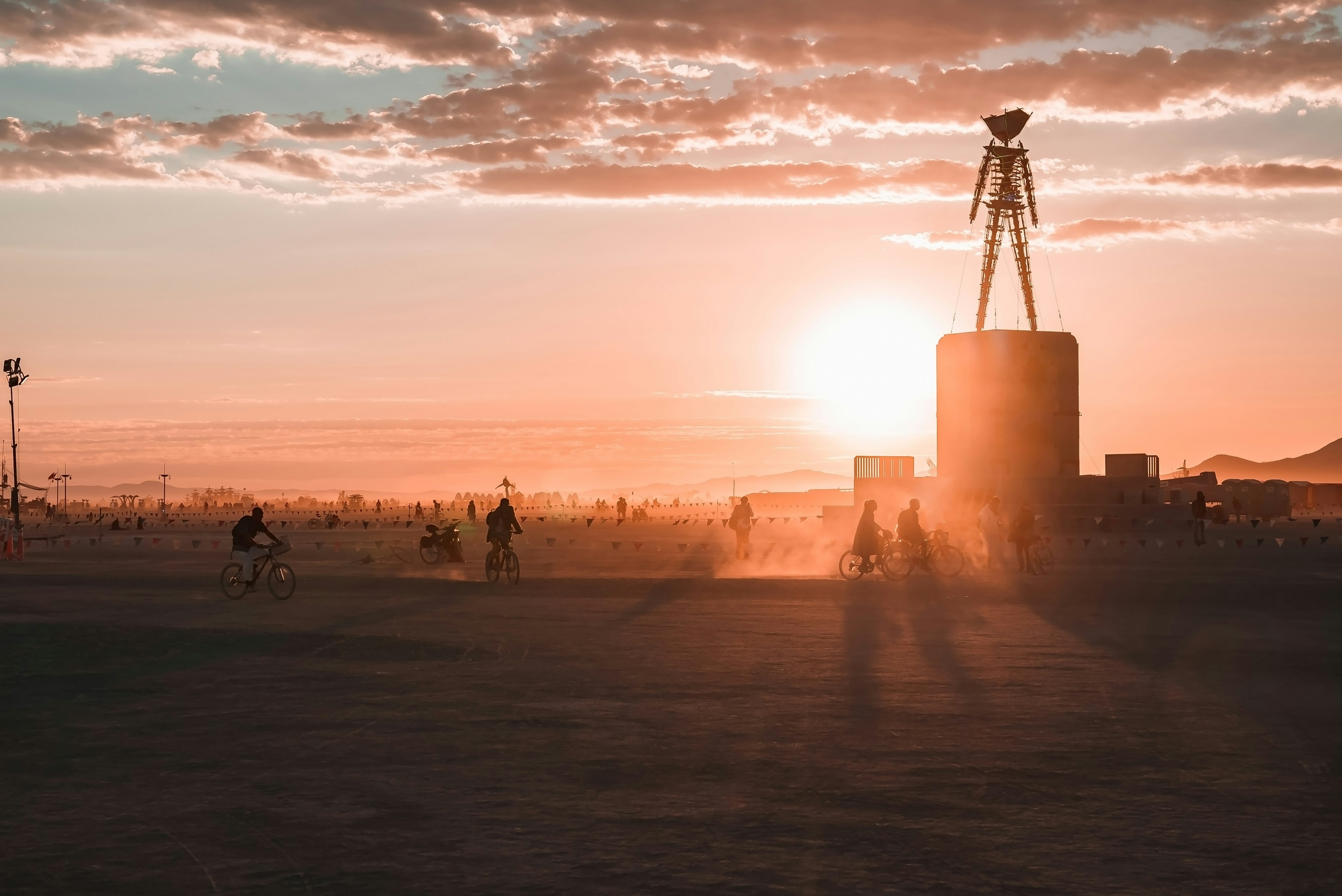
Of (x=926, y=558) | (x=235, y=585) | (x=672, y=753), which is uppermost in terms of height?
(x=926, y=558)

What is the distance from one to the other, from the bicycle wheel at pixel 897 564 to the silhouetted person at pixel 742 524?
8428mm

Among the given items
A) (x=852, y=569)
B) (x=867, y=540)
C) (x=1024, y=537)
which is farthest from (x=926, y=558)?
(x=1024, y=537)

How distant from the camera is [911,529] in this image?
30359mm

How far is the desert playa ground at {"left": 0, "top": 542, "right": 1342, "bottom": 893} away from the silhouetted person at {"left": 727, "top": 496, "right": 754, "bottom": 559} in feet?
60.7

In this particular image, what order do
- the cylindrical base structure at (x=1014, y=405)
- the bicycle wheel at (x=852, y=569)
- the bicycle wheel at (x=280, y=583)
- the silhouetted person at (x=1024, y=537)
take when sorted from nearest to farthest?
1. the bicycle wheel at (x=280, y=583)
2. the bicycle wheel at (x=852, y=569)
3. the silhouetted person at (x=1024, y=537)
4. the cylindrical base structure at (x=1014, y=405)

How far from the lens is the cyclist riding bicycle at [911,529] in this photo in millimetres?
30250

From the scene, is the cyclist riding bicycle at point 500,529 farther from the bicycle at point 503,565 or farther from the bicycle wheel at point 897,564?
the bicycle wheel at point 897,564

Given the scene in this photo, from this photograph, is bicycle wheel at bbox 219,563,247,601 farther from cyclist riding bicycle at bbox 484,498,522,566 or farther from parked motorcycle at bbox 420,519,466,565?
parked motorcycle at bbox 420,519,466,565

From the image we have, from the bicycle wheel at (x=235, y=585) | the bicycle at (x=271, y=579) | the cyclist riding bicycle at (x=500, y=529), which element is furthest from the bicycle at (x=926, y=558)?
the bicycle wheel at (x=235, y=585)

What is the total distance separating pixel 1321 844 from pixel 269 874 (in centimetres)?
540

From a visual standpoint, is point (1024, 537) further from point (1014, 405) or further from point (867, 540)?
point (1014, 405)

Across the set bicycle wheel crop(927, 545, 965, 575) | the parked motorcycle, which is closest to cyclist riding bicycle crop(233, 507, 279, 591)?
the parked motorcycle

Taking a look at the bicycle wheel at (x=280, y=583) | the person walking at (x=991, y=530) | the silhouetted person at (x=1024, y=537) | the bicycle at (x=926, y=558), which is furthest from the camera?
the person walking at (x=991, y=530)

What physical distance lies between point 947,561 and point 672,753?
22.4 m
